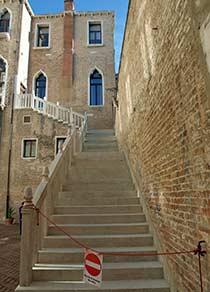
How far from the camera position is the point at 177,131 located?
303cm

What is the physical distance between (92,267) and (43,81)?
1683 cm

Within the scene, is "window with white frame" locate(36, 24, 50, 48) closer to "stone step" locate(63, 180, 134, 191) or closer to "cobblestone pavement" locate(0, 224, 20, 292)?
"stone step" locate(63, 180, 134, 191)

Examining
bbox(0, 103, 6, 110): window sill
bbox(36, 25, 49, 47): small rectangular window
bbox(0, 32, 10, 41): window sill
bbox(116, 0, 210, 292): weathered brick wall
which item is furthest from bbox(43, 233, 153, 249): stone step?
bbox(36, 25, 49, 47): small rectangular window

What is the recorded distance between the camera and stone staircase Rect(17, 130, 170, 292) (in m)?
3.74

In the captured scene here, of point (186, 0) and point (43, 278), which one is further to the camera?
point (43, 278)

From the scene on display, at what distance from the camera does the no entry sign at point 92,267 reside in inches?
119

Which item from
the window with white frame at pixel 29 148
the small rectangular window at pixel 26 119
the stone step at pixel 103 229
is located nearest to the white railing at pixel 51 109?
the small rectangular window at pixel 26 119

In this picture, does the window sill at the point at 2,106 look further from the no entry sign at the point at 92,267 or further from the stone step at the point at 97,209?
the no entry sign at the point at 92,267

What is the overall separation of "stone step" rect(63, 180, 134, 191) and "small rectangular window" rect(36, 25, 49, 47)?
1531 cm

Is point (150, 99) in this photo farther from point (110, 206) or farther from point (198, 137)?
point (110, 206)

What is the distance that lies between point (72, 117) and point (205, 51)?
11.7 m

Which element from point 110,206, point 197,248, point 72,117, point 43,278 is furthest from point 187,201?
point 72,117

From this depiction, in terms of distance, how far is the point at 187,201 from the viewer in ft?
9.13

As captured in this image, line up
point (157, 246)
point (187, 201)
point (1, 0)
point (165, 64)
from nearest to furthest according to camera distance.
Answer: point (187, 201) < point (165, 64) < point (157, 246) < point (1, 0)
